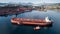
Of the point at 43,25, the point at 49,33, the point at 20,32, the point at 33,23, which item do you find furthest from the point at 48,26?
the point at 20,32

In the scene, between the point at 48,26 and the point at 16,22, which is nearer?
the point at 48,26

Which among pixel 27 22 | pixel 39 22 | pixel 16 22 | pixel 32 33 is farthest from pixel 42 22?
pixel 32 33

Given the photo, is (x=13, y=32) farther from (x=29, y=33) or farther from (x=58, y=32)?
(x=58, y=32)

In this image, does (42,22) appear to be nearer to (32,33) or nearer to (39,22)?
(39,22)

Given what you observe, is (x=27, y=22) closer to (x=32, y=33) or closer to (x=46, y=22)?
(x=46, y=22)

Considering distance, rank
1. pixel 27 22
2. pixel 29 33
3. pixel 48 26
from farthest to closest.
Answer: pixel 27 22 → pixel 48 26 → pixel 29 33

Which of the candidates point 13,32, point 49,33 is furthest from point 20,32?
point 49,33

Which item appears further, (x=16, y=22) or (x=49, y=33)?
(x=16, y=22)

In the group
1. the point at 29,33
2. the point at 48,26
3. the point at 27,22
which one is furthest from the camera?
the point at 27,22
